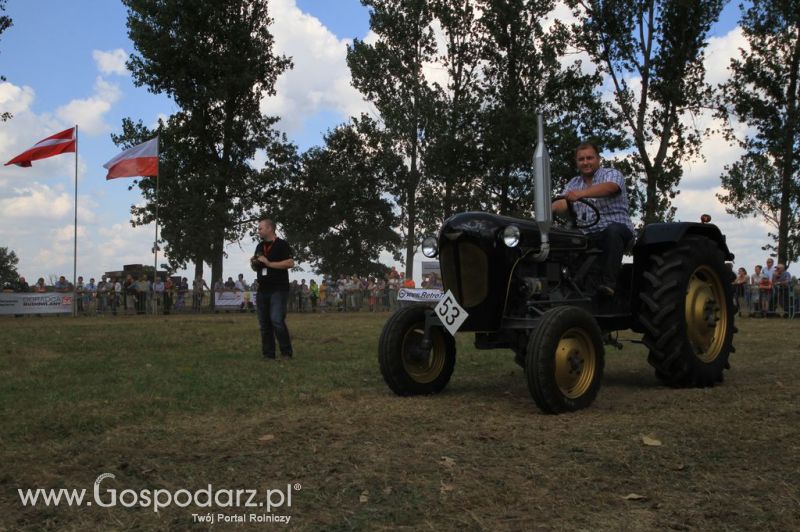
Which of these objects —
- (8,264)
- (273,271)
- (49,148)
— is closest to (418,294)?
(49,148)

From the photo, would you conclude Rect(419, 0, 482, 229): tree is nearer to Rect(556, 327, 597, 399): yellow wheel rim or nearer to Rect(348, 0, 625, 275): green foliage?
Rect(348, 0, 625, 275): green foliage

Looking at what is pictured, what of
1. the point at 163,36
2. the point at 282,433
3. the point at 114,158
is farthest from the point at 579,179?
the point at 163,36

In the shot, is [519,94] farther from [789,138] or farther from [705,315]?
[705,315]

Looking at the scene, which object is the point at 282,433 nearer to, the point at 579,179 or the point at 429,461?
the point at 429,461

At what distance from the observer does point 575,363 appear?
568cm

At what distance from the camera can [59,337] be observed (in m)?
14.4

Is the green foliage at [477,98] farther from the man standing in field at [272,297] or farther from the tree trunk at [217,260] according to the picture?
the man standing in field at [272,297]

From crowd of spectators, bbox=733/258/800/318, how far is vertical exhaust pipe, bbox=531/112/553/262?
1859 centimetres

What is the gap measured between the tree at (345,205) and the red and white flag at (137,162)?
39.6 feet

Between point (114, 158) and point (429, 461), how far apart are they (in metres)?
26.6

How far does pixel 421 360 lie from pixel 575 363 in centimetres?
152

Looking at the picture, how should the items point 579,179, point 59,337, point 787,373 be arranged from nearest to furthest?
point 579,179 → point 787,373 → point 59,337

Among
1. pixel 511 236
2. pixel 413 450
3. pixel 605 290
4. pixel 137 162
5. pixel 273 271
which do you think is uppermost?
pixel 137 162

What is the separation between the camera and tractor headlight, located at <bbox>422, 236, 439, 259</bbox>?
6258 mm
